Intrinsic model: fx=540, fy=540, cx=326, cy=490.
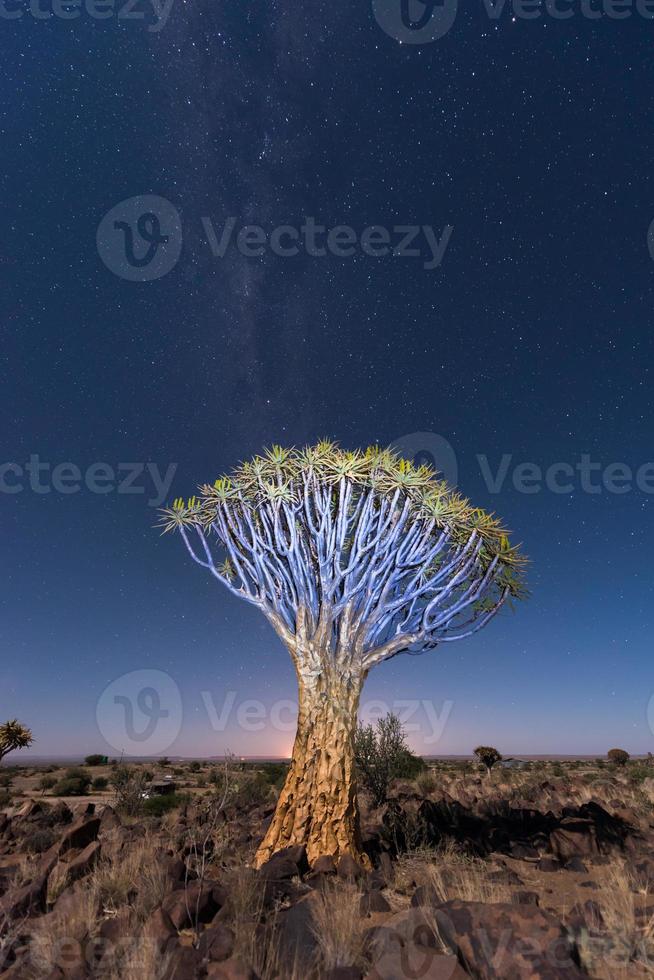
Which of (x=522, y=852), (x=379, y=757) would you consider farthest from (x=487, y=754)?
(x=522, y=852)

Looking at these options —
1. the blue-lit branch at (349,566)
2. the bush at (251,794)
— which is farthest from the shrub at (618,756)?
the blue-lit branch at (349,566)

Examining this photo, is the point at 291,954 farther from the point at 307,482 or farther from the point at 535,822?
the point at 535,822

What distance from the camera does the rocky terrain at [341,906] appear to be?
153 inches

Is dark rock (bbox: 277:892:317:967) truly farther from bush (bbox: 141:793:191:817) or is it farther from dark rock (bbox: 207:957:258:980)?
bush (bbox: 141:793:191:817)

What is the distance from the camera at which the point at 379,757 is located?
47.6ft

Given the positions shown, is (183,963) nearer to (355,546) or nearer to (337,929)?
(337,929)

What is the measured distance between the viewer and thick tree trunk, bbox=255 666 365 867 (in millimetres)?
7344

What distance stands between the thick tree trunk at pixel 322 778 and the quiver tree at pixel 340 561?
20 mm

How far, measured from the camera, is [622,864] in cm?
701

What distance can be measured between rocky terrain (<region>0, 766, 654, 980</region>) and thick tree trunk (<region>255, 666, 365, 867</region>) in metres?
0.47

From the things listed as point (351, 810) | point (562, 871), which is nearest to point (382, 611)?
point (351, 810)

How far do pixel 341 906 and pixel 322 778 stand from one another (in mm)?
2699

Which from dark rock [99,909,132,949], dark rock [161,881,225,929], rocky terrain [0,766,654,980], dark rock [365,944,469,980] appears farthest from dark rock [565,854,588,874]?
dark rock [99,909,132,949]

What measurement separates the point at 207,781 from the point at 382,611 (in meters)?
23.6
